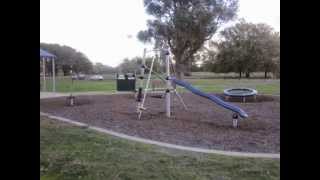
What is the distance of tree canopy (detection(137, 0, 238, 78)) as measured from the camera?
784 inches

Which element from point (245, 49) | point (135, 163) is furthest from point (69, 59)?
point (135, 163)

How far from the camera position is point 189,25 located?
2006 centimetres

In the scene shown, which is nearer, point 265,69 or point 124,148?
point 124,148

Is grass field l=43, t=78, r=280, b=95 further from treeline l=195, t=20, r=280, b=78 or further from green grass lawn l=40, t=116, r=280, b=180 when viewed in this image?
green grass lawn l=40, t=116, r=280, b=180

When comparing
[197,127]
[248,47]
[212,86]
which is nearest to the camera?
[197,127]

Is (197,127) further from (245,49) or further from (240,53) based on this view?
(245,49)

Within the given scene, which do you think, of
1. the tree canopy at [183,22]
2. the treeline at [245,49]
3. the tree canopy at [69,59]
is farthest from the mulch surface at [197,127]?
the tree canopy at [69,59]

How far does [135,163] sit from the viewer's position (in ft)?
11.9

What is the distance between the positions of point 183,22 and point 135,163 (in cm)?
1701

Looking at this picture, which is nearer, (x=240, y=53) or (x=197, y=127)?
(x=197, y=127)
